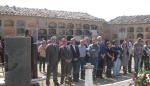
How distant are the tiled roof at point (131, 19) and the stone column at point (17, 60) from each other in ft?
100

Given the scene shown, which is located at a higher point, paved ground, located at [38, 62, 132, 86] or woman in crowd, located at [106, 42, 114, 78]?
woman in crowd, located at [106, 42, 114, 78]

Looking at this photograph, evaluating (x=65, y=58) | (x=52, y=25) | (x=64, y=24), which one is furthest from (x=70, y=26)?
(x=65, y=58)

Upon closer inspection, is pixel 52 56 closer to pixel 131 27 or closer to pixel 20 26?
pixel 20 26

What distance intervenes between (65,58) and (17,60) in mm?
4594

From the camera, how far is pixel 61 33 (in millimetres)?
31484

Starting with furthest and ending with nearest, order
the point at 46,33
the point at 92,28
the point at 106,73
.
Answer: the point at 92,28 < the point at 46,33 < the point at 106,73

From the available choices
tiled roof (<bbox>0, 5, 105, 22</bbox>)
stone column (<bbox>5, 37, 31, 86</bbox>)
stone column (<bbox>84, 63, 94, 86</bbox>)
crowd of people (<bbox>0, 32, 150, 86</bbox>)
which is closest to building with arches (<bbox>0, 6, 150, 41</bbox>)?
tiled roof (<bbox>0, 5, 105, 22</bbox>)

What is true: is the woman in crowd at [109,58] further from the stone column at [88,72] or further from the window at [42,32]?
the window at [42,32]

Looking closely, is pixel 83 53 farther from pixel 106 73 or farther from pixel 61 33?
pixel 61 33

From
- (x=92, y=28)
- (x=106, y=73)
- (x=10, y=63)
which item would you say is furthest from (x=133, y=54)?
(x=92, y=28)

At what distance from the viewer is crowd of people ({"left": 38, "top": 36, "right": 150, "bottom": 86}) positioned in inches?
509

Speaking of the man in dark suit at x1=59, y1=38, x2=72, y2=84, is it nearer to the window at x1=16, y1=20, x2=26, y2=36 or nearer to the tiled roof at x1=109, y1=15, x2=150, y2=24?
the window at x1=16, y1=20, x2=26, y2=36

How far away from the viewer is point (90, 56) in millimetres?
14711

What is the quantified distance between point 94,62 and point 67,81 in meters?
5.11
